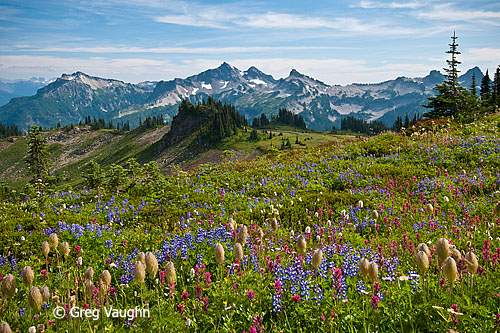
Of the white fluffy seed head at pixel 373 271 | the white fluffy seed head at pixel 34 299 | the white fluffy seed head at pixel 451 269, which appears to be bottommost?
the white fluffy seed head at pixel 34 299

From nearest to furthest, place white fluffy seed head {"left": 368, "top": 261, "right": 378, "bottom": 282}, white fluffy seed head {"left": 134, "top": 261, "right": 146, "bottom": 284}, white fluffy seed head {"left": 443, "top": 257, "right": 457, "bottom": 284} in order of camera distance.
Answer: white fluffy seed head {"left": 443, "top": 257, "right": 457, "bottom": 284} → white fluffy seed head {"left": 368, "top": 261, "right": 378, "bottom": 282} → white fluffy seed head {"left": 134, "top": 261, "right": 146, "bottom": 284}

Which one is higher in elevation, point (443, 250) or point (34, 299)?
point (443, 250)

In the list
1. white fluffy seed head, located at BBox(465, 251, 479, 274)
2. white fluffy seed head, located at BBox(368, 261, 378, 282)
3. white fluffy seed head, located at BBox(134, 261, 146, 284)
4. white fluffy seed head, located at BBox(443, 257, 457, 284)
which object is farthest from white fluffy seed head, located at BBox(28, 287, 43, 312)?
white fluffy seed head, located at BBox(465, 251, 479, 274)

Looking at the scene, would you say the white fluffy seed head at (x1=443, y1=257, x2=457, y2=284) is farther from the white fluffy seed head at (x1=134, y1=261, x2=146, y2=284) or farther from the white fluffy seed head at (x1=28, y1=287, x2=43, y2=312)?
the white fluffy seed head at (x1=28, y1=287, x2=43, y2=312)

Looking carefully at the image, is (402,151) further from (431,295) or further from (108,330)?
(108,330)

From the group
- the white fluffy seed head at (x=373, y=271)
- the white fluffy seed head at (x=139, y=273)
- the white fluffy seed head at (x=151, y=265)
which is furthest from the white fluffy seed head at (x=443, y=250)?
the white fluffy seed head at (x=139, y=273)

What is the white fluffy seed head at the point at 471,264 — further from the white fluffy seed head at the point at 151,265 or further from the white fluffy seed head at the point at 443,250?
the white fluffy seed head at the point at 151,265

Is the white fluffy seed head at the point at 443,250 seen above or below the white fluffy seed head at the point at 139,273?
above

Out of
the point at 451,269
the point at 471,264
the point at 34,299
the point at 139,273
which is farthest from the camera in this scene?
the point at 139,273

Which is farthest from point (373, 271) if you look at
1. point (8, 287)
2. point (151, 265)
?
point (8, 287)

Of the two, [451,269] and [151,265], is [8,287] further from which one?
[451,269]

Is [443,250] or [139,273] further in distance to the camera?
[139,273]

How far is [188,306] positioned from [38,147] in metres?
32.8

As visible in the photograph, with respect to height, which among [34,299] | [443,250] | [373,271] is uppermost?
[443,250]
